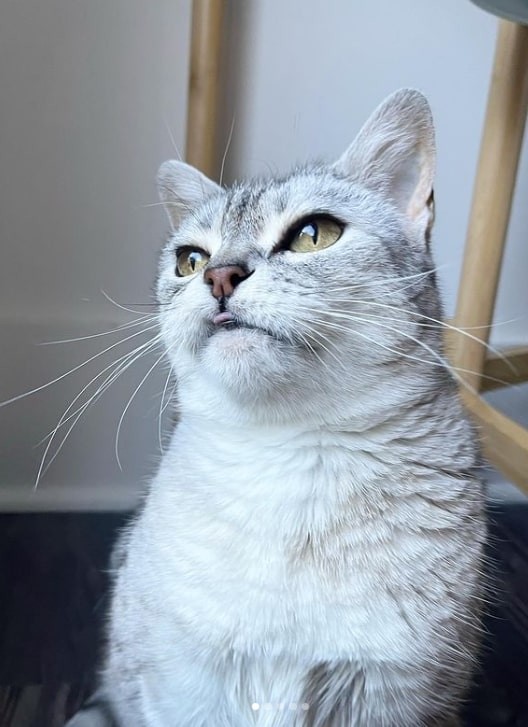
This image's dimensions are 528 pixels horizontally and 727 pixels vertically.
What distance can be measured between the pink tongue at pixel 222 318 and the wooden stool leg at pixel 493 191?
39cm

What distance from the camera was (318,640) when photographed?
0.52 meters

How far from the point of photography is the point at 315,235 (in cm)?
57

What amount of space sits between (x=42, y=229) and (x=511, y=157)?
1.85 feet

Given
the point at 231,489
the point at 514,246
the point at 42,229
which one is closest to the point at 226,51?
the point at 42,229

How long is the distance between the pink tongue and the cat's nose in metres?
0.01

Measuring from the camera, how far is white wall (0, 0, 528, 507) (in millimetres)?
840

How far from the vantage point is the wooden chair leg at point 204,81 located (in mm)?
829

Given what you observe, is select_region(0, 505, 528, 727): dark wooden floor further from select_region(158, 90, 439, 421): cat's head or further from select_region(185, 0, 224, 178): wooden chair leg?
select_region(185, 0, 224, 178): wooden chair leg

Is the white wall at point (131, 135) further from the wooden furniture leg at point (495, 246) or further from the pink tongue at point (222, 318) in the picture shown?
the pink tongue at point (222, 318)

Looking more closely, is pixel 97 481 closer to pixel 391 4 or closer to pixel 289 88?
pixel 289 88

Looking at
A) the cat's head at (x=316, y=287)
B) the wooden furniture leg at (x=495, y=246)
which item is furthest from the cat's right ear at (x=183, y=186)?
the wooden furniture leg at (x=495, y=246)

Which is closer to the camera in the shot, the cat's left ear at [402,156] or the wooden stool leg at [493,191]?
the cat's left ear at [402,156]

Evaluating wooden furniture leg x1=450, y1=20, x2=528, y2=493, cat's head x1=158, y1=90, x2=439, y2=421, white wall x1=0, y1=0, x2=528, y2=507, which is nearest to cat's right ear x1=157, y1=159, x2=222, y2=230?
cat's head x1=158, y1=90, x2=439, y2=421

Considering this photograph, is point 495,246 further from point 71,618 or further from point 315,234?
point 71,618
